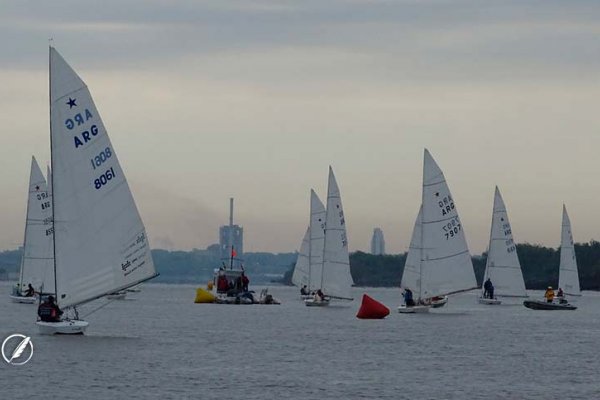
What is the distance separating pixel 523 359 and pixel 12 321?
3318 cm

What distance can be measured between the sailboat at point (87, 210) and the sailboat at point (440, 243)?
37.1 meters

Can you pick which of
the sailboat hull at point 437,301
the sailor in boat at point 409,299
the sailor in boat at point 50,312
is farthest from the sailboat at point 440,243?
the sailor in boat at point 50,312

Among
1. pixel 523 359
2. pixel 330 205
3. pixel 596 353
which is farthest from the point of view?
pixel 330 205

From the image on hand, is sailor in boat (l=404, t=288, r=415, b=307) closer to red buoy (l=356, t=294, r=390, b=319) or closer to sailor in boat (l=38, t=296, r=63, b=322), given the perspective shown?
red buoy (l=356, t=294, r=390, b=319)

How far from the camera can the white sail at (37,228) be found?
104375 millimetres

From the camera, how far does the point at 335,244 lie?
11125cm

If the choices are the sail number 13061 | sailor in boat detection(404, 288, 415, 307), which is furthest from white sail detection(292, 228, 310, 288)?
the sail number 13061

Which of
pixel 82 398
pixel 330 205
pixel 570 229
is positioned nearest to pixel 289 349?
pixel 82 398

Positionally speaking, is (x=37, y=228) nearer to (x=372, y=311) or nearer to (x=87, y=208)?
(x=372, y=311)

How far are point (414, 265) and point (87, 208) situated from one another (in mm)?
46473

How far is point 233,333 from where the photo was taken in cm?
7788

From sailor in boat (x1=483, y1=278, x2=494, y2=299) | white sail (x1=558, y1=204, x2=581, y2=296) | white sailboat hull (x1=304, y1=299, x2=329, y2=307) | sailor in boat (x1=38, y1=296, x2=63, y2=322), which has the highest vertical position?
white sail (x1=558, y1=204, x2=581, y2=296)

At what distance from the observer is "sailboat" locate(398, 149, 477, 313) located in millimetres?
95000

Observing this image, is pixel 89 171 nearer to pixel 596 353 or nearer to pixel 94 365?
pixel 94 365
